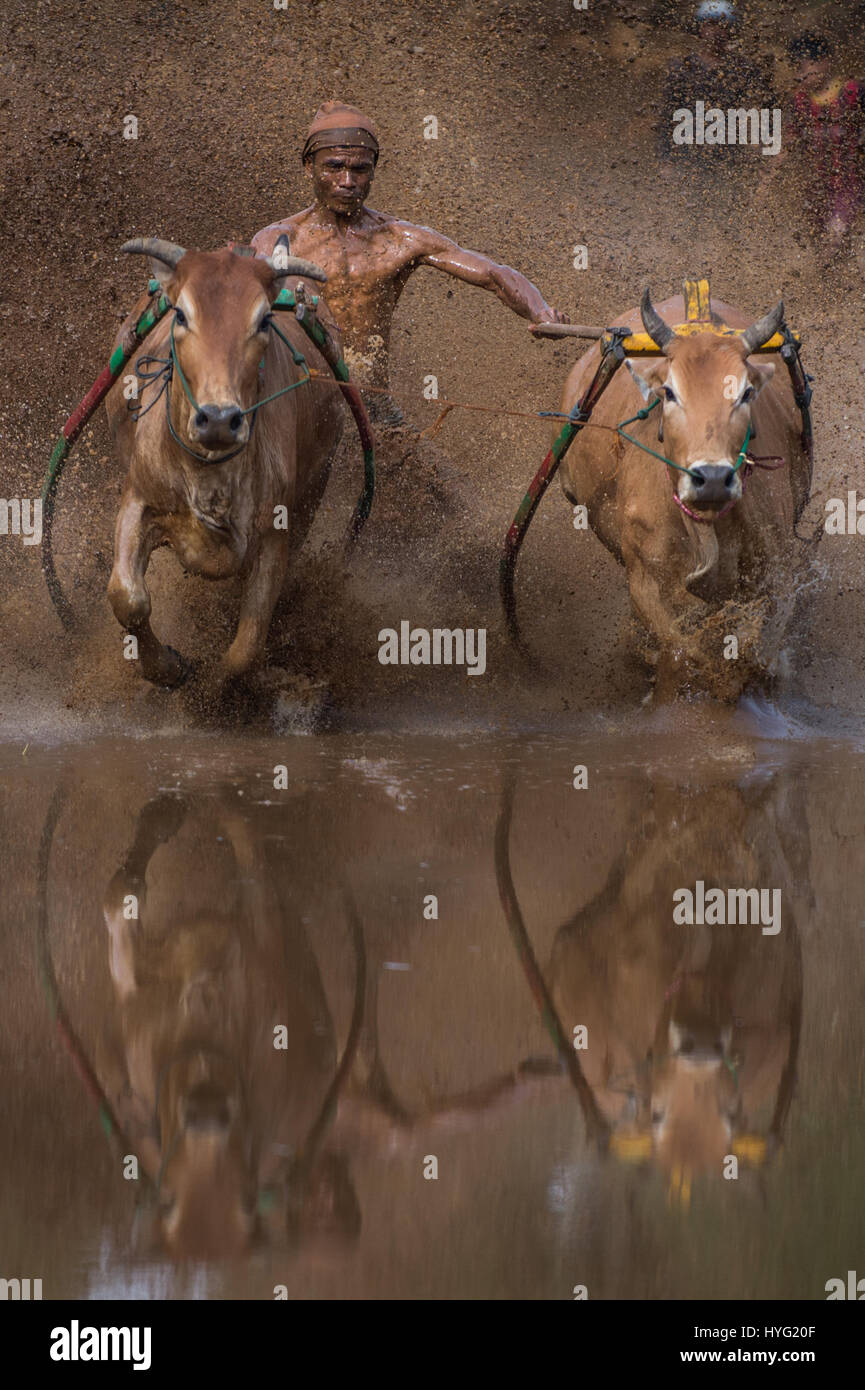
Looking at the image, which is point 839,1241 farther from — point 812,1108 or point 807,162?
point 807,162

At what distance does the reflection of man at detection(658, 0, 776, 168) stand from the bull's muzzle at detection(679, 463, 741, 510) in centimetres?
A: 888

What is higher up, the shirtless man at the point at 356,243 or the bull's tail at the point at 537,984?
the shirtless man at the point at 356,243

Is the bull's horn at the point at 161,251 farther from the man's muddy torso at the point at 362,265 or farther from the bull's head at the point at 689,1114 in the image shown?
the bull's head at the point at 689,1114

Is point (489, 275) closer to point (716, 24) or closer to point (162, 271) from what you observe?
point (162, 271)

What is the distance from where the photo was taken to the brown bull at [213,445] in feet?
25.9

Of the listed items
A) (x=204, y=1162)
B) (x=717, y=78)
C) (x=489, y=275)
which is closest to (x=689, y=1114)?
(x=204, y=1162)

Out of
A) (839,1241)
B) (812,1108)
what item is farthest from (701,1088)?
(839,1241)

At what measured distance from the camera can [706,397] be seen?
825 centimetres

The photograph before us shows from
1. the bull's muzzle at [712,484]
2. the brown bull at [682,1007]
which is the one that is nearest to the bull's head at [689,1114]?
the brown bull at [682,1007]

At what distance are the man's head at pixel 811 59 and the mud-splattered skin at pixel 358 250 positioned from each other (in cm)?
705

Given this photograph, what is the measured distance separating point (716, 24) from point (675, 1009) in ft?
A: 44.4

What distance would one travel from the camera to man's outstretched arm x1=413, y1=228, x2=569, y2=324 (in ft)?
33.1

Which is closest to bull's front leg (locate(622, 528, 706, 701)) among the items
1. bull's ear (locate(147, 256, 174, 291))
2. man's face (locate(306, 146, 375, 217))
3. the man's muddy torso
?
the man's muddy torso

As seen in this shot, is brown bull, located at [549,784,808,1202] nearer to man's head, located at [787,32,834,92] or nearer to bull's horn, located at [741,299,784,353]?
bull's horn, located at [741,299,784,353]
